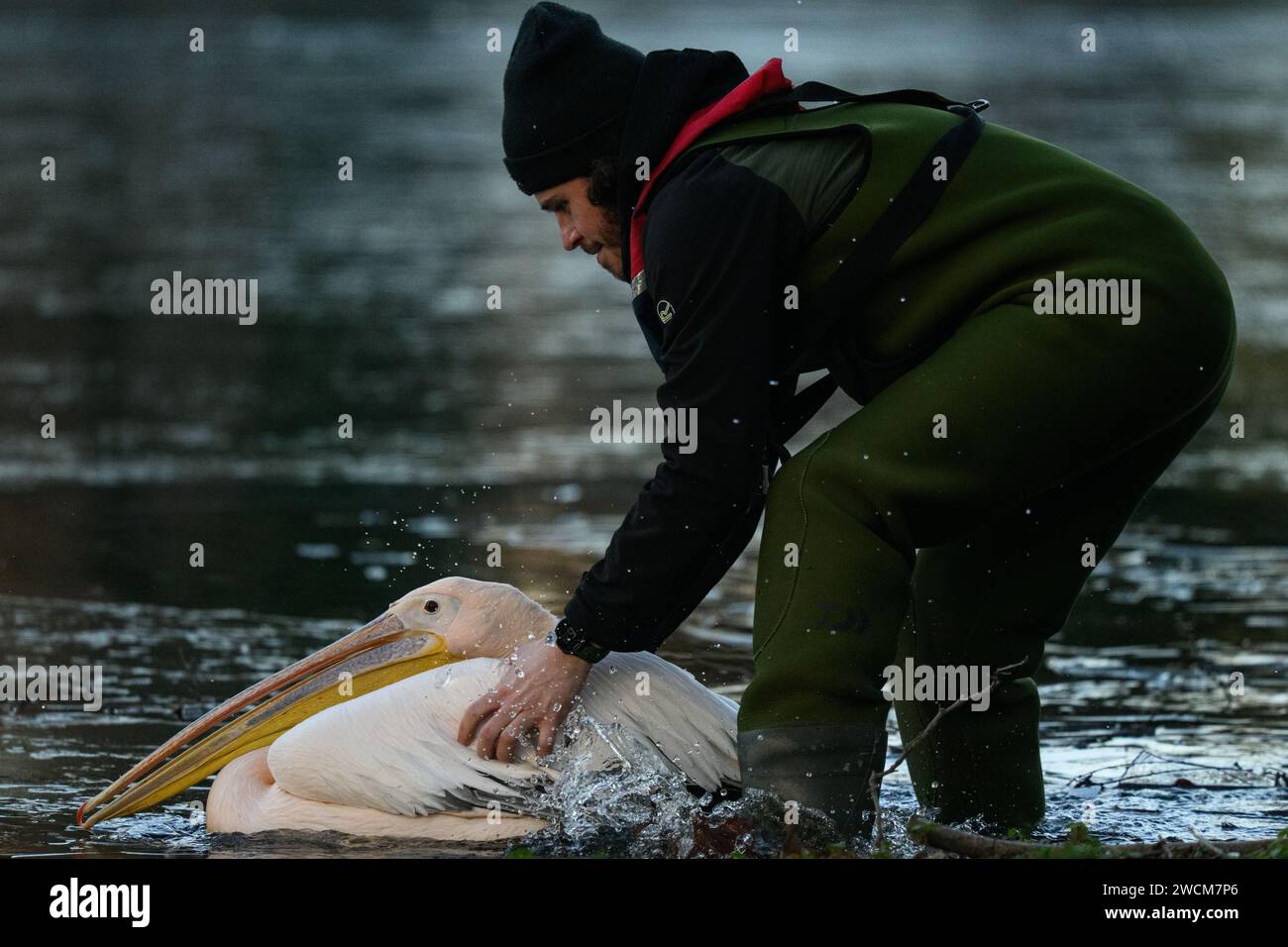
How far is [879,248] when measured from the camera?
12.4ft

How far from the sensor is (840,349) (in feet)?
13.1

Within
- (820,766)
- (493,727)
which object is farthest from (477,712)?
(820,766)

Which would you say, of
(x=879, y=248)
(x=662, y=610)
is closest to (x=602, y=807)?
(x=662, y=610)

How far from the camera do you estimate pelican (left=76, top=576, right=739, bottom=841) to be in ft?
14.1

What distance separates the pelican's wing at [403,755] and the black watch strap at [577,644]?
38cm

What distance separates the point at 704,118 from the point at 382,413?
20.0 ft

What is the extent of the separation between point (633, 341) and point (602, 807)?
7.34 m

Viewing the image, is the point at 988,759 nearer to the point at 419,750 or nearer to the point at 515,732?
the point at 515,732

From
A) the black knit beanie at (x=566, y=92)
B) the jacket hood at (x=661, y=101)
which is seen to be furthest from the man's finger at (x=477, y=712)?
the black knit beanie at (x=566, y=92)

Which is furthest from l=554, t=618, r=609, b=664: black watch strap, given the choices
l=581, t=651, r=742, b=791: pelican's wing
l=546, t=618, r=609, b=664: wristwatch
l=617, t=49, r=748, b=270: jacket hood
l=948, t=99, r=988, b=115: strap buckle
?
l=948, t=99, r=988, b=115: strap buckle

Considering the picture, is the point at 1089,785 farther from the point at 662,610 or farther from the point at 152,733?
the point at 152,733

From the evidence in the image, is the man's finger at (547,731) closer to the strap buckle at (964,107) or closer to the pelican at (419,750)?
the pelican at (419,750)

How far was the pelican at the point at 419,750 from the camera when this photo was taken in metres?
4.30

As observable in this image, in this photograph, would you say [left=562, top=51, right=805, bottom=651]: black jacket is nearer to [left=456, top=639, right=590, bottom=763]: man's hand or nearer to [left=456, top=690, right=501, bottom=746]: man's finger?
[left=456, top=639, right=590, bottom=763]: man's hand
